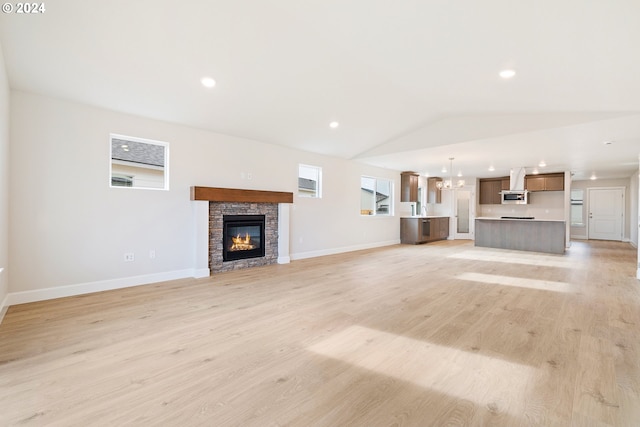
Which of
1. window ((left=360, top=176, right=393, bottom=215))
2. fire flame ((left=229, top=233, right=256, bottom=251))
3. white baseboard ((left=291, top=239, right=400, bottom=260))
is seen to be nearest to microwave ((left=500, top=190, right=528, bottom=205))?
window ((left=360, top=176, right=393, bottom=215))

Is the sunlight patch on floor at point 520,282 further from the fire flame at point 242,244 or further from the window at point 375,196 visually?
the window at point 375,196

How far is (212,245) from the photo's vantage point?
5309 millimetres

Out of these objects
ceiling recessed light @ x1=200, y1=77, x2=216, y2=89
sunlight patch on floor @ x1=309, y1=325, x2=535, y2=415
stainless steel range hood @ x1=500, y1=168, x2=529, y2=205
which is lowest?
sunlight patch on floor @ x1=309, y1=325, x2=535, y2=415

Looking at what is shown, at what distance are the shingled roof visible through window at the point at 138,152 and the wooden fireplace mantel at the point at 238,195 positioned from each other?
0.71 meters

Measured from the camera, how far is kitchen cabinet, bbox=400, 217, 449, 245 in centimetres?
977

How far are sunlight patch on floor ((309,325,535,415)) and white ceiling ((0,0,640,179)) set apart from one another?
2.94 meters

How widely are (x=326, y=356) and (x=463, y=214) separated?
10941mm

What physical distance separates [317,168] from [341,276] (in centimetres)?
314

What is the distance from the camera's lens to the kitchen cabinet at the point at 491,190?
1102cm

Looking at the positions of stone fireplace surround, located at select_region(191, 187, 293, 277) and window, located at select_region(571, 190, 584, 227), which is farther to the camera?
window, located at select_region(571, 190, 584, 227)

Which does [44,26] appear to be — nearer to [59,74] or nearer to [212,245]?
[59,74]

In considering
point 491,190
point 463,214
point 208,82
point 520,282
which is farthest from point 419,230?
point 208,82

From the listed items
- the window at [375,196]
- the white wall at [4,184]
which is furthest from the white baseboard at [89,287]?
the window at [375,196]

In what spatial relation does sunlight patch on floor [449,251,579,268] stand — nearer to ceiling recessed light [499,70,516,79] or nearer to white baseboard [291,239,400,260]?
white baseboard [291,239,400,260]
